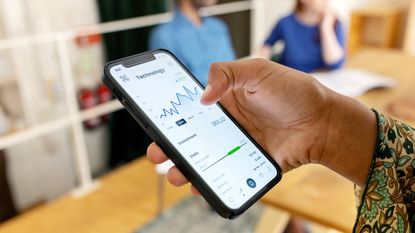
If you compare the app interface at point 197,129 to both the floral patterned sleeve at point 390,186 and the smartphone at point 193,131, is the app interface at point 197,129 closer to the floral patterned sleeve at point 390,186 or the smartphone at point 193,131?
the smartphone at point 193,131

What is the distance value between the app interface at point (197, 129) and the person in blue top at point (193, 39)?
30.3 inches

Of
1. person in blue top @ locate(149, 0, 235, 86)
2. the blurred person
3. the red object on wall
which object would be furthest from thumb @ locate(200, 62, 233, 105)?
the red object on wall

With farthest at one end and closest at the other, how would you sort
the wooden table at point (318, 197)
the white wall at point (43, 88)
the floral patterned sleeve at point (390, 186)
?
the white wall at point (43, 88) → the wooden table at point (318, 197) → the floral patterned sleeve at point (390, 186)

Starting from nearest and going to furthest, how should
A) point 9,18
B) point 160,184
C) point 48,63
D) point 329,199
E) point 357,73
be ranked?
point 329,199 < point 357,73 < point 160,184 < point 9,18 < point 48,63

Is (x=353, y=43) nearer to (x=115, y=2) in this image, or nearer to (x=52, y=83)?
(x=115, y=2)

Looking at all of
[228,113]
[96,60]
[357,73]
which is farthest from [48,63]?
[228,113]

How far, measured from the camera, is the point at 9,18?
1.75m

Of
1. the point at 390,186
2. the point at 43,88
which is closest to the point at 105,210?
the point at 43,88

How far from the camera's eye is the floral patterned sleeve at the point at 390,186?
52 centimetres

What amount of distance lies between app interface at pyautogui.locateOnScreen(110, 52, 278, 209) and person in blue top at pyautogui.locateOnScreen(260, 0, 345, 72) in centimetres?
104

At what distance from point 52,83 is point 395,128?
5.80ft

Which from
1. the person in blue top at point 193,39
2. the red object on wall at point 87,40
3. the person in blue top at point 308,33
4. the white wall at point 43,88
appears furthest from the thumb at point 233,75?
the red object on wall at point 87,40

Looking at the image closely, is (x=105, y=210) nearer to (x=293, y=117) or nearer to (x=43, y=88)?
(x=43, y=88)

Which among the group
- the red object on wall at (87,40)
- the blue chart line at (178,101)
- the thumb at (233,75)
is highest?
the thumb at (233,75)
